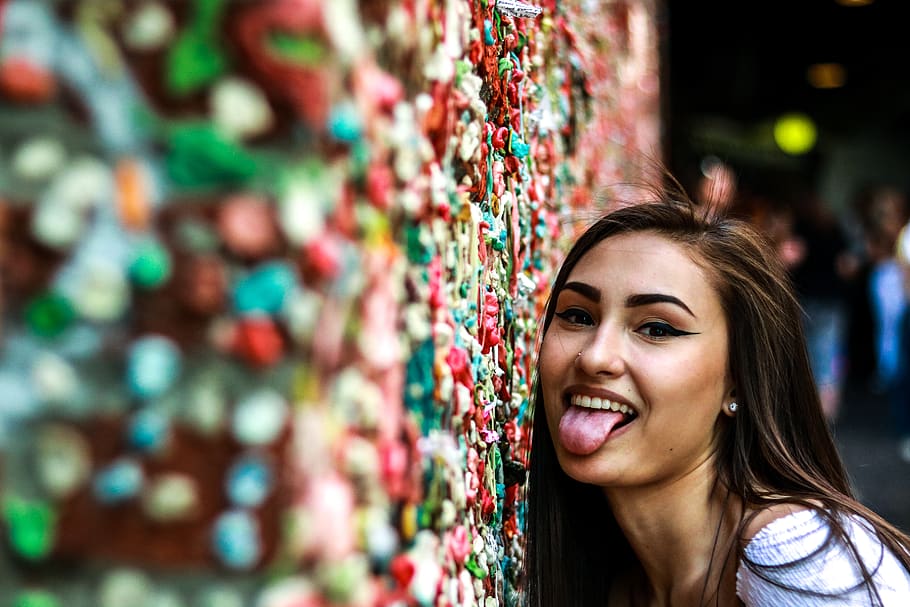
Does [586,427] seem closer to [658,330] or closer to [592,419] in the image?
[592,419]

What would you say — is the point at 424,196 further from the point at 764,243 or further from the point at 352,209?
the point at 764,243

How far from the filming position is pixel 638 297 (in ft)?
5.02

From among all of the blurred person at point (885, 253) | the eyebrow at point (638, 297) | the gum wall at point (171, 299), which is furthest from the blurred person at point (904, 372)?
the gum wall at point (171, 299)

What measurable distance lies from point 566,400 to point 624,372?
0.37 feet

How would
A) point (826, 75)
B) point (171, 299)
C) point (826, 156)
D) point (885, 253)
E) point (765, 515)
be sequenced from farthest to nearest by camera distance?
1. point (826, 156)
2. point (826, 75)
3. point (885, 253)
4. point (765, 515)
5. point (171, 299)

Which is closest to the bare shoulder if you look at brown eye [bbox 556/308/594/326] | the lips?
the lips

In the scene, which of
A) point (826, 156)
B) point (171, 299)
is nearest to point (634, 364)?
point (171, 299)

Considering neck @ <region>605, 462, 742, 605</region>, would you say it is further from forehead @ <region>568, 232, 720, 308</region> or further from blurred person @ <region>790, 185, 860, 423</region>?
blurred person @ <region>790, 185, 860, 423</region>

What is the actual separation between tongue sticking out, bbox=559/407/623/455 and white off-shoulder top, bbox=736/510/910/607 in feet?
0.93

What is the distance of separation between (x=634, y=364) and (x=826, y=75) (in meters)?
10.3

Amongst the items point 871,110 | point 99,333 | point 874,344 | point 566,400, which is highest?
point 871,110

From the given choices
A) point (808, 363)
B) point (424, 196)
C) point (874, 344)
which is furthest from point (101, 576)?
point (874, 344)

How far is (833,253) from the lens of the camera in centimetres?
668

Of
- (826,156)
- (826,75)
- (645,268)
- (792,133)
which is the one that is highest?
(826,75)
